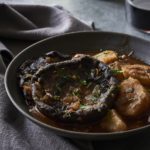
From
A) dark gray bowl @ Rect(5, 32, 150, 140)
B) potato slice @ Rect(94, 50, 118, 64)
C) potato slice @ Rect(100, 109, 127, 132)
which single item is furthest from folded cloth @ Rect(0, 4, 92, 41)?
potato slice @ Rect(100, 109, 127, 132)

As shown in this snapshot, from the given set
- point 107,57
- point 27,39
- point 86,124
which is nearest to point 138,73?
point 107,57

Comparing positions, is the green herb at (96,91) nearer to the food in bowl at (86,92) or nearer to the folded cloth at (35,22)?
the food in bowl at (86,92)

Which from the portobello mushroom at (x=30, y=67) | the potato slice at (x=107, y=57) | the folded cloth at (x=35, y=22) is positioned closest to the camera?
the portobello mushroom at (x=30, y=67)

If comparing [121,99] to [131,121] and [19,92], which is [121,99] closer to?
[131,121]

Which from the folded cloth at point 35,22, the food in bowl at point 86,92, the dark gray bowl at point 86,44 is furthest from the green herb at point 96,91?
the folded cloth at point 35,22

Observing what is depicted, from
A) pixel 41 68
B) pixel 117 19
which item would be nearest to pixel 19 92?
pixel 41 68

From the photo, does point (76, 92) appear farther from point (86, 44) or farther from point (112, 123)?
point (86, 44)
